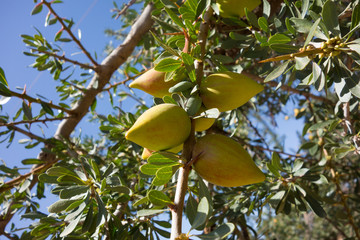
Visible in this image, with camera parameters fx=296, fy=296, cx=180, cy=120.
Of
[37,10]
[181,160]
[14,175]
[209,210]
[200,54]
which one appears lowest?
[209,210]

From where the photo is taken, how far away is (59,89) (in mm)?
1957

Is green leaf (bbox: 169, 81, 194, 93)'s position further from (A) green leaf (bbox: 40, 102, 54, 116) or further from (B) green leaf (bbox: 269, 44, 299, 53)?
(A) green leaf (bbox: 40, 102, 54, 116)

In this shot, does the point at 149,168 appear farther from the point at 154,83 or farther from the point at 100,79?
the point at 100,79

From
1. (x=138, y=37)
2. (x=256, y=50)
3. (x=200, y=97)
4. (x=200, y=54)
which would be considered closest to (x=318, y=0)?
(x=256, y=50)

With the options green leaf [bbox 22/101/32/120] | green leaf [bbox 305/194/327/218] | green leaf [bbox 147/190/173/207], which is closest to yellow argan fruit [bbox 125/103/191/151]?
green leaf [bbox 147/190/173/207]

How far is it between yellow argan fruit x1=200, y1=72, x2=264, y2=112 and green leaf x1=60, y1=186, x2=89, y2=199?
0.50 meters

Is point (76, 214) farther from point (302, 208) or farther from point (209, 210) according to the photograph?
point (302, 208)

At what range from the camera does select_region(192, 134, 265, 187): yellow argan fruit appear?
2.36 ft

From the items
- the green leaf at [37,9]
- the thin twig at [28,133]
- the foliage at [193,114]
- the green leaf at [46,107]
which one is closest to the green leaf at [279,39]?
the foliage at [193,114]

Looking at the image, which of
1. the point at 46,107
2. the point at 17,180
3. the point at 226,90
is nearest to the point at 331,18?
the point at 226,90

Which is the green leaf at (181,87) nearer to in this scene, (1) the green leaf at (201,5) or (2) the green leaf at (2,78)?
(1) the green leaf at (201,5)

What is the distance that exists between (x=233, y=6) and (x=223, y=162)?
0.69 m

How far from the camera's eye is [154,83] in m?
0.94

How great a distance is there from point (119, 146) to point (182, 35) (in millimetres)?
762
